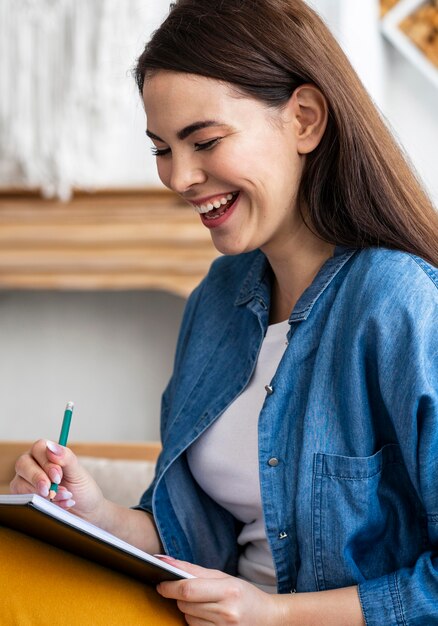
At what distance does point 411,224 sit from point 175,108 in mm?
274

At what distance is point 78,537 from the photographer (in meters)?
0.82

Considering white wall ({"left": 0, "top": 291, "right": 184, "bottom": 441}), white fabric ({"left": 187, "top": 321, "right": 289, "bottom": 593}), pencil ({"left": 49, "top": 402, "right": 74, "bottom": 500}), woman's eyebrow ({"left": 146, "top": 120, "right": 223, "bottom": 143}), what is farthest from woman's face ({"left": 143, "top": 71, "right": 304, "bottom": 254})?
white wall ({"left": 0, "top": 291, "right": 184, "bottom": 441})

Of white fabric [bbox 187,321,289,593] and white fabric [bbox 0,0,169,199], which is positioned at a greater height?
white fabric [bbox 0,0,169,199]

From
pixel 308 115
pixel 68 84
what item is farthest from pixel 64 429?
pixel 68 84

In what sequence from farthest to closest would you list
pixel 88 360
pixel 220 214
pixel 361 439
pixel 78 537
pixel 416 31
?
pixel 88 360
pixel 416 31
pixel 220 214
pixel 361 439
pixel 78 537

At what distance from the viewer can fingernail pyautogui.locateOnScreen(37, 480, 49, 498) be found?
0.96 metres

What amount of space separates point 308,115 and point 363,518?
426mm

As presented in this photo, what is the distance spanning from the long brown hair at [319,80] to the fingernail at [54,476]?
0.39 metres

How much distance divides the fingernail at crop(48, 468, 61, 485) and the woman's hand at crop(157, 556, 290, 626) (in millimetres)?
157

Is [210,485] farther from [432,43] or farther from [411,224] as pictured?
[432,43]

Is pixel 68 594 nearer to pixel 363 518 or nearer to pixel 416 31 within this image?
pixel 363 518

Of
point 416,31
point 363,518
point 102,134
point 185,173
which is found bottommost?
point 363,518

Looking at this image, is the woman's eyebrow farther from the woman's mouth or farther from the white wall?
the white wall

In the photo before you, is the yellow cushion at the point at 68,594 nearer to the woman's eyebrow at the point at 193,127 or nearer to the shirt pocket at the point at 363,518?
the shirt pocket at the point at 363,518
